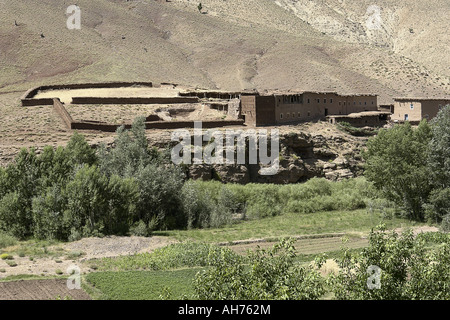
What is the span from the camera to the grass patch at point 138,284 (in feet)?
63.8

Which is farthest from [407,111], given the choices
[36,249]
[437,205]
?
[36,249]

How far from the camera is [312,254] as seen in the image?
2644 centimetres

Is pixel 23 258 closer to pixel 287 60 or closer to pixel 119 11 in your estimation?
pixel 287 60

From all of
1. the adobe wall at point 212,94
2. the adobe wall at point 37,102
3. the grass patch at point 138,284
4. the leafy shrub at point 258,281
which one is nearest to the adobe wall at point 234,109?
the adobe wall at point 212,94

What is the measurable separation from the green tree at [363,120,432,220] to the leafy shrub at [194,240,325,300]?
21.9 m

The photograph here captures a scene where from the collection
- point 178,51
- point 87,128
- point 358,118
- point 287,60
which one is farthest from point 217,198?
point 178,51

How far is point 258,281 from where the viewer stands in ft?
44.9

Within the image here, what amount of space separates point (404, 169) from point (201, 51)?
60112 millimetres

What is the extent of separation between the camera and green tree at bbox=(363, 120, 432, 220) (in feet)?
114

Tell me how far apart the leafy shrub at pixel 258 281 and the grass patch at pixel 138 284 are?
15.7ft

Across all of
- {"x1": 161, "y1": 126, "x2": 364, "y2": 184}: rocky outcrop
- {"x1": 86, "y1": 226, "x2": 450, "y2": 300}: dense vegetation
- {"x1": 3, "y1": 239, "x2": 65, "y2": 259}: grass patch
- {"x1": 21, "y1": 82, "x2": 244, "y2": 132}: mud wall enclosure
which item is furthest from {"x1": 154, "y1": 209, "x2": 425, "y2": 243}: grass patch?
{"x1": 86, "y1": 226, "x2": 450, "y2": 300}: dense vegetation

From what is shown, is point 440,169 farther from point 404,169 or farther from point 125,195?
point 125,195

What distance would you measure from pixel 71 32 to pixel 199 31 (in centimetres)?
2267

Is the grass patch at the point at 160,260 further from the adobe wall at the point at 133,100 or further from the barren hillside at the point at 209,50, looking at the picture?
the adobe wall at the point at 133,100
